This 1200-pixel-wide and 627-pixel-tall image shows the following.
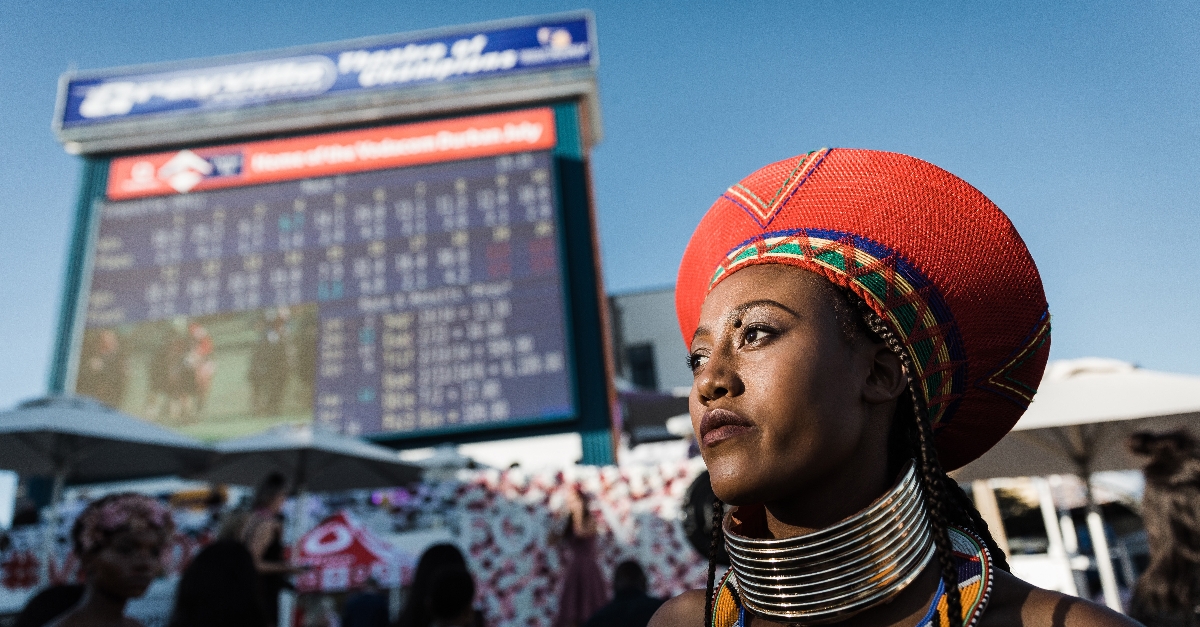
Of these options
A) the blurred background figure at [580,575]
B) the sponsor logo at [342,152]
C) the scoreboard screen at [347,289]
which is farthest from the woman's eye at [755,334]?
the sponsor logo at [342,152]

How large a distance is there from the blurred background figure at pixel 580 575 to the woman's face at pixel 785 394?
5.62m

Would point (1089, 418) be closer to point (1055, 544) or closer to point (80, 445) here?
point (1055, 544)

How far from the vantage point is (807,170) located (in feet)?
3.64

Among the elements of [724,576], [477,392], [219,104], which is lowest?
[724,576]

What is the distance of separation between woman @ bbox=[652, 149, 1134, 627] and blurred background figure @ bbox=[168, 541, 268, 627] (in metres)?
2.63

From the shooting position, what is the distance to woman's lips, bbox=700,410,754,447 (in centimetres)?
96

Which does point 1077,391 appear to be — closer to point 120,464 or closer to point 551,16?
point 120,464

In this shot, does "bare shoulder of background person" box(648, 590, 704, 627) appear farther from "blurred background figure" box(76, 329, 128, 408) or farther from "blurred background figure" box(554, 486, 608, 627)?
"blurred background figure" box(76, 329, 128, 408)

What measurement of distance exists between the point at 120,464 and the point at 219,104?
738 cm

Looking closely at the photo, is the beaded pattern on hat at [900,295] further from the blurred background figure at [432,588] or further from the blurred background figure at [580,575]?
the blurred background figure at [580,575]

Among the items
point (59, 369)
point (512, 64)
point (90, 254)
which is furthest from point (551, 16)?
point (59, 369)

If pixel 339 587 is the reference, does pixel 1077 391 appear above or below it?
above

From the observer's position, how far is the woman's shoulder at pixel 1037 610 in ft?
2.85

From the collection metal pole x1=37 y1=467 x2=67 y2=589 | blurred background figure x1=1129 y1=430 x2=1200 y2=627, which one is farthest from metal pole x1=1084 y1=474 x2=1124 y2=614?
metal pole x1=37 y1=467 x2=67 y2=589
